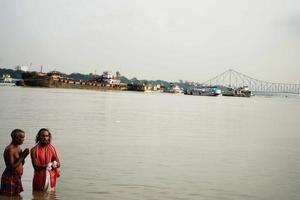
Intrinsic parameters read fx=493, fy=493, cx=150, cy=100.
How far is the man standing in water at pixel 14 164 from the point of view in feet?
24.3

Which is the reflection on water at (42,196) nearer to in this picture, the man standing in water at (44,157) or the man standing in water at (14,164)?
the man standing in water at (14,164)

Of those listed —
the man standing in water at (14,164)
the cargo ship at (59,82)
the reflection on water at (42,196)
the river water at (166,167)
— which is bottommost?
the river water at (166,167)

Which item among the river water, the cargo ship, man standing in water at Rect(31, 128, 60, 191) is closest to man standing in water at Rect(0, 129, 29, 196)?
man standing in water at Rect(31, 128, 60, 191)

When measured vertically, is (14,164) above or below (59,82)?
below

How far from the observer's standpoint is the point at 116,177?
11.3 meters

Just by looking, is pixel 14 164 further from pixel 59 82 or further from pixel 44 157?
pixel 59 82


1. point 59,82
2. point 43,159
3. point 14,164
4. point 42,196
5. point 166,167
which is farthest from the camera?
point 59,82

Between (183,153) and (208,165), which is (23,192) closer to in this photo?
(208,165)

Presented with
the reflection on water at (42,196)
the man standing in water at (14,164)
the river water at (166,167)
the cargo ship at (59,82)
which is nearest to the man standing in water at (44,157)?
the man standing in water at (14,164)

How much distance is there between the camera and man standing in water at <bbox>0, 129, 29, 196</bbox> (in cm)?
742

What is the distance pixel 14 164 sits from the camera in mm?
7535

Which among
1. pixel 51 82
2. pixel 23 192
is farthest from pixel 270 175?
pixel 51 82

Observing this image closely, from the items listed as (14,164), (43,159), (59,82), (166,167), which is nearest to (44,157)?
(43,159)

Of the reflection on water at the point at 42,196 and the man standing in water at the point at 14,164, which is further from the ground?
the man standing in water at the point at 14,164
